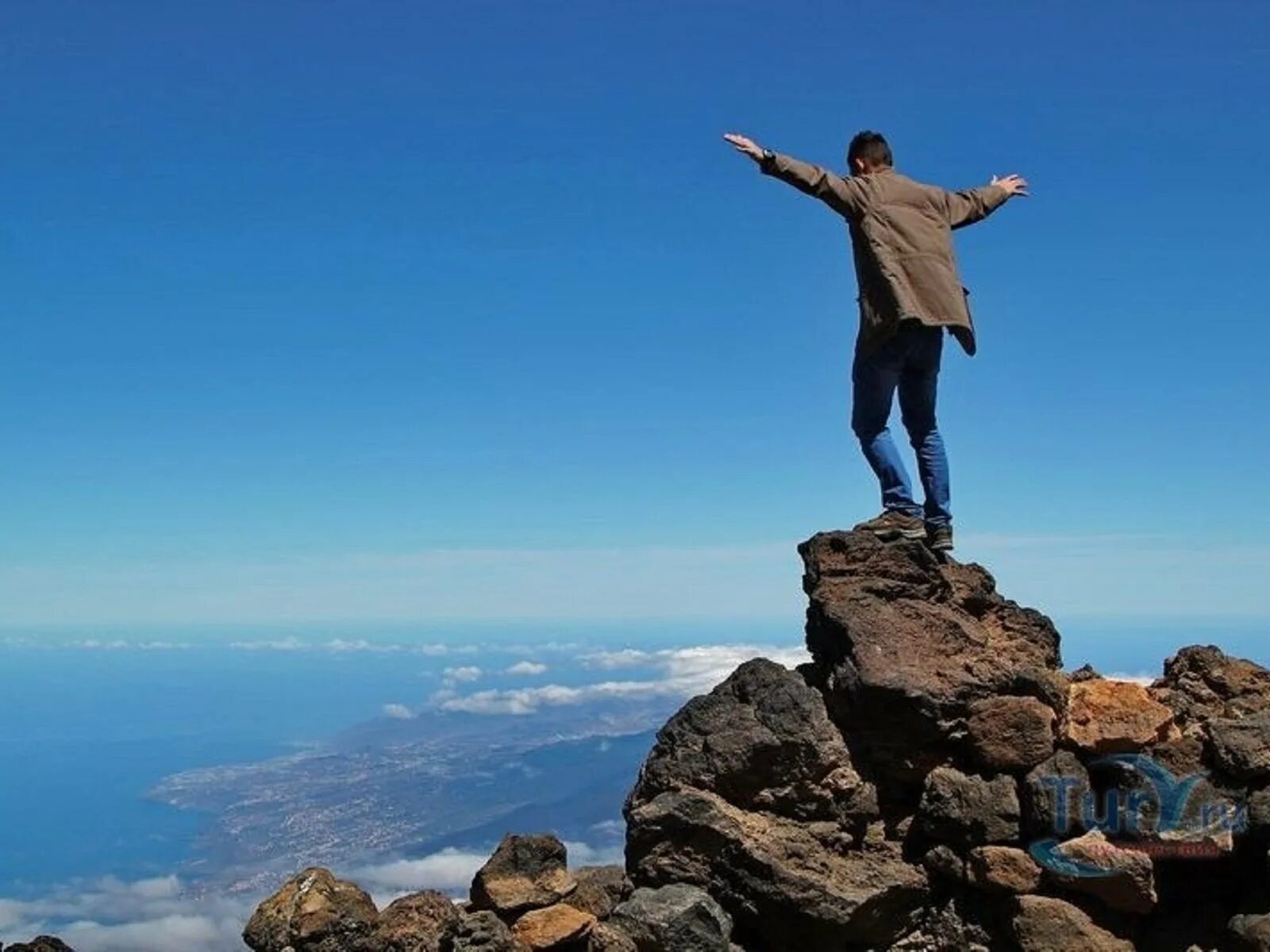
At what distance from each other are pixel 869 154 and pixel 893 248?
4.89ft

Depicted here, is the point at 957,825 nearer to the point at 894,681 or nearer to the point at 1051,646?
the point at 894,681

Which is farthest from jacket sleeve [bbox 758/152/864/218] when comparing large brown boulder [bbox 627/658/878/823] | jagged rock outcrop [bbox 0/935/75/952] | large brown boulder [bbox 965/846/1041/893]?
jagged rock outcrop [bbox 0/935/75/952]

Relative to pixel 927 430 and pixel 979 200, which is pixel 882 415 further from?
pixel 979 200

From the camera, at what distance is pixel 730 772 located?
37.4ft

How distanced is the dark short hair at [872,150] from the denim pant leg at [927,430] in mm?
2619

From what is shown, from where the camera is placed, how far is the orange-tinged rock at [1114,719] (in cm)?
1105

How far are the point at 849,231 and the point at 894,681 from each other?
5.73m

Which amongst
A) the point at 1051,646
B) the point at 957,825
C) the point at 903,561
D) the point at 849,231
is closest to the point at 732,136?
the point at 849,231

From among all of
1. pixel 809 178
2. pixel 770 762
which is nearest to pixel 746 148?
pixel 809 178

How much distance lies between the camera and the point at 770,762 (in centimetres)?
1142

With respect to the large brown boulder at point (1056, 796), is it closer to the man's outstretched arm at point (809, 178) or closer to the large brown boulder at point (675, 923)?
the large brown boulder at point (675, 923)

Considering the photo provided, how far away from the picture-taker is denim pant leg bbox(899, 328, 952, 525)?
1310 cm

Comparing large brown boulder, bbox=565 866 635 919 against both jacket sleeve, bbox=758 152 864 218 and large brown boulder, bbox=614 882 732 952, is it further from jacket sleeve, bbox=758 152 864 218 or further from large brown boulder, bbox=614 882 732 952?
jacket sleeve, bbox=758 152 864 218

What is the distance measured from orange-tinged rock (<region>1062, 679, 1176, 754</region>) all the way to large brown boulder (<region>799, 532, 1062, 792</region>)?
1.12 feet
